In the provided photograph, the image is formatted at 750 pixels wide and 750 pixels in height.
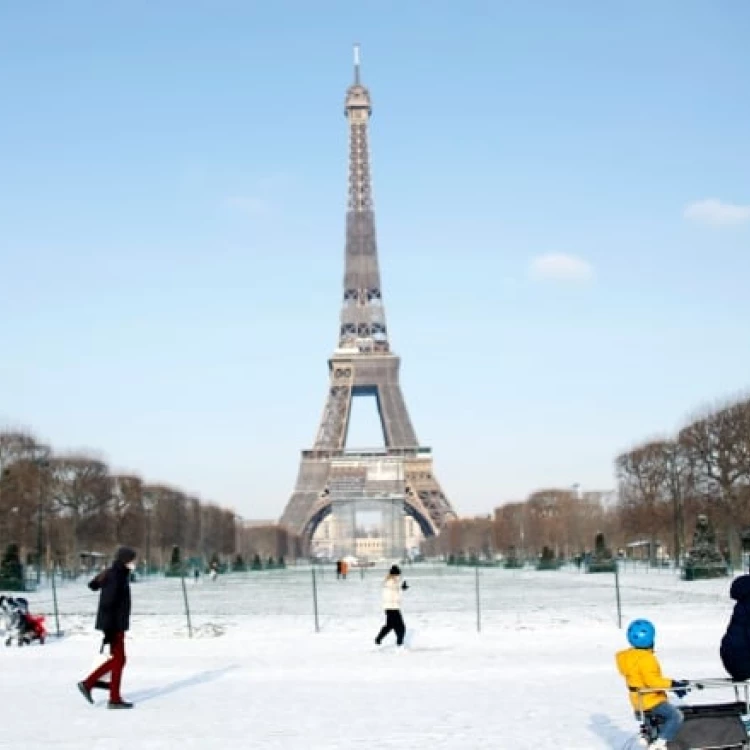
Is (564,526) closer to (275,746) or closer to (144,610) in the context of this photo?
(144,610)

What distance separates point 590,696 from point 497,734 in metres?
2.55

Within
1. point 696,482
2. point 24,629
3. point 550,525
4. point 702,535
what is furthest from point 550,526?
point 24,629

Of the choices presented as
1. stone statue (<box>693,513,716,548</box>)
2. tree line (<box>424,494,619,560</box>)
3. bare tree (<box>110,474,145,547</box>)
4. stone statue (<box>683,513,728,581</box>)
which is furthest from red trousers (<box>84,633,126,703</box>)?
tree line (<box>424,494,619,560</box>)

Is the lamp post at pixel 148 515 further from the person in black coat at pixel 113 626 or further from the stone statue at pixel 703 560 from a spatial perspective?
the person in black coat at pixel 113 626

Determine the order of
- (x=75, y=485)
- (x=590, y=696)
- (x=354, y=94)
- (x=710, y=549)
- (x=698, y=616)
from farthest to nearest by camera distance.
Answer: (x=354, y=94)
(x=75, y=485)
(x=710, y=549)
(x=698, y=616)
(x=590, y=696)

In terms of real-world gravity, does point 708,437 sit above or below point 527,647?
above

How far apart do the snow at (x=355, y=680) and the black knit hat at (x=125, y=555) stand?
1.46 metres

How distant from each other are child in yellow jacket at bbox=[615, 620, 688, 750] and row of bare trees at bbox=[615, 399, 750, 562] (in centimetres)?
4063

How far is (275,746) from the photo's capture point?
921 centimetres

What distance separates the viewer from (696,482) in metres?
53.5

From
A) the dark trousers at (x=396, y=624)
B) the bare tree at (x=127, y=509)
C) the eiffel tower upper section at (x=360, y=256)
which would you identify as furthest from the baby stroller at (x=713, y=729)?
the eiffel tower upper section at (x=360, y=256)

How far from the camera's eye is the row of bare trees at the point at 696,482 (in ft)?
164

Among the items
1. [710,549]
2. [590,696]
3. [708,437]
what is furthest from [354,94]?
[590,696]

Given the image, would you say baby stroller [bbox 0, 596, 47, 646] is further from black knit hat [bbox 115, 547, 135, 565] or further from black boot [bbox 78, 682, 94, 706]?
black knit hat [bbox 115, 547, 135, 565]
